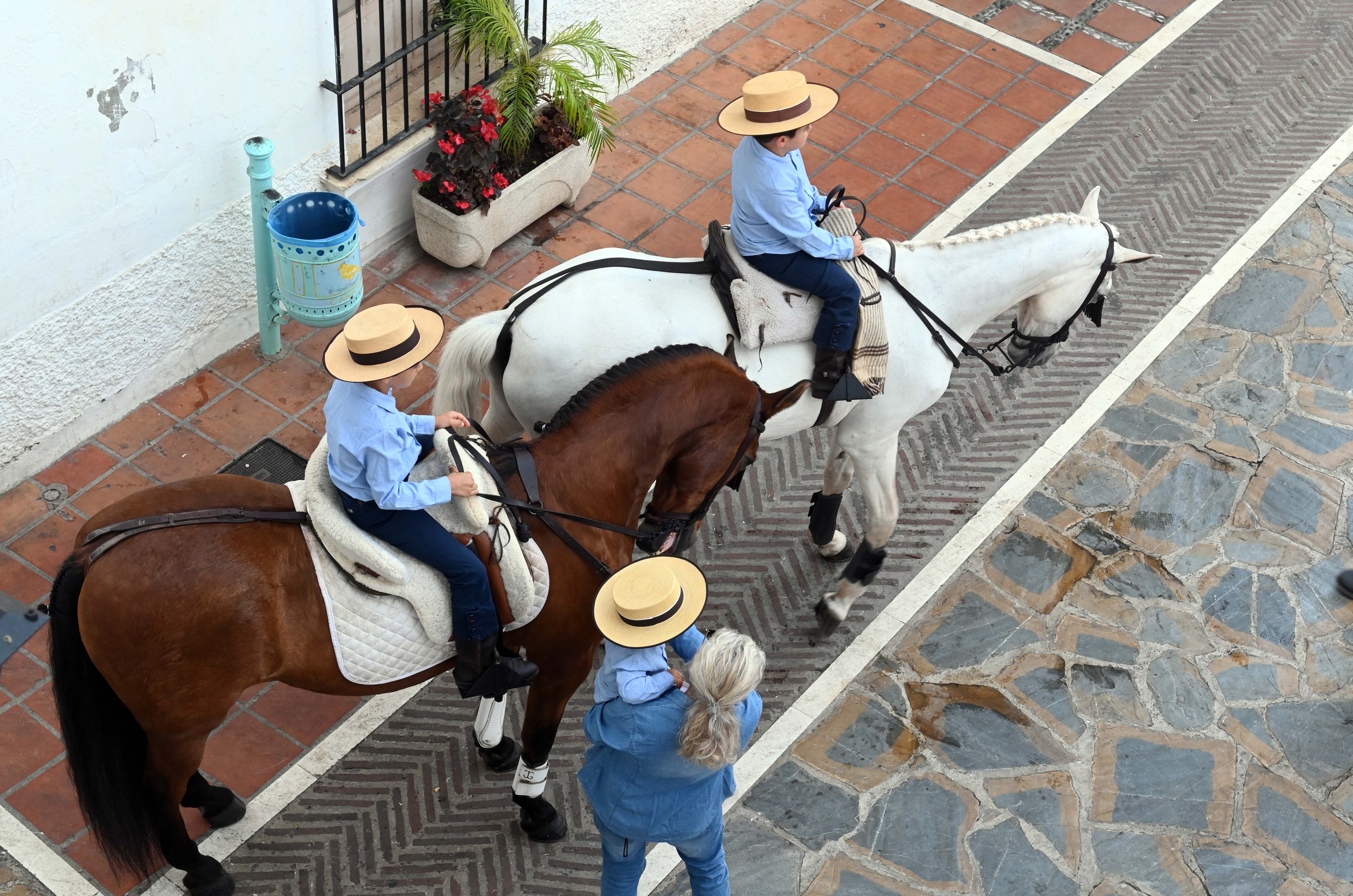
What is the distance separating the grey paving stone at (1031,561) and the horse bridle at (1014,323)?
1.30 metres

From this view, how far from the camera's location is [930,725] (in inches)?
269

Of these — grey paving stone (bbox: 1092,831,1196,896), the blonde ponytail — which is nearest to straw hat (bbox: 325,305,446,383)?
the blonde ponytail

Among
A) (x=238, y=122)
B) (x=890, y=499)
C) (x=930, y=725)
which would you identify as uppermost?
(x=238, y=122)

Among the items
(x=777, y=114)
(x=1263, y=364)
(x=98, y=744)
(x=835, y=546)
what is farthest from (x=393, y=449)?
(x=1263, y=364)

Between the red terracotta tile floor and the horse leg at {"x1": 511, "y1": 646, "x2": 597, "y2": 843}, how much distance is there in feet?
3.90

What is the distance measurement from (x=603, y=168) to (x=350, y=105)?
220cm

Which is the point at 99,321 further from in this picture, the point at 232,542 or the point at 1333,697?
the point at 1333,697

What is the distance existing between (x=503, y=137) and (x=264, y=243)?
78.6 inches

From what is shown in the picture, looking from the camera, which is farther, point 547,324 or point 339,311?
point 339,311

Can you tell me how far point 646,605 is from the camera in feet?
15.2

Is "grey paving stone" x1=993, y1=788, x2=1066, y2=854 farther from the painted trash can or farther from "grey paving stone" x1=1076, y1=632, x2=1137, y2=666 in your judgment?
the painted trash can

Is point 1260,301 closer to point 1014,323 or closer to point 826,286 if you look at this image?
point 1014,323

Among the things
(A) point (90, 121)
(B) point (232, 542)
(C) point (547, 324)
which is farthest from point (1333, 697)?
(A) point (90, 121)

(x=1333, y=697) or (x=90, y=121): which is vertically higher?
(x=90, y=121)
